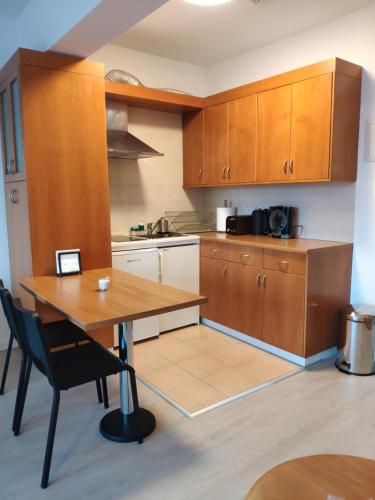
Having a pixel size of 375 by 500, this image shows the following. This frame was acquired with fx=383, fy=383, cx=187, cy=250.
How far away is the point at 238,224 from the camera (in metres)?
3.70

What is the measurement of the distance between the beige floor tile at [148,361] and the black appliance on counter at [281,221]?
4.92 feet

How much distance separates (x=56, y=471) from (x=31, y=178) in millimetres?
1800

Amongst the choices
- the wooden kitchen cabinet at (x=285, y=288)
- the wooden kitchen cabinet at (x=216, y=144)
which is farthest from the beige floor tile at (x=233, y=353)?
the wooden kitchen cabinet at (x=216, y=144)

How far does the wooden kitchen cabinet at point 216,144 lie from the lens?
3762 millimetres

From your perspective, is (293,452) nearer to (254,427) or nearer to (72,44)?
(254,427)

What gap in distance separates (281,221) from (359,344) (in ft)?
4.21

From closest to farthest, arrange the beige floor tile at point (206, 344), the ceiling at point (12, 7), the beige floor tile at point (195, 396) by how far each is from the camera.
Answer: the beige floor tile at point (195, 396) < the ceiling at point (12, 7) < the beige floor tile at point (206, 344)

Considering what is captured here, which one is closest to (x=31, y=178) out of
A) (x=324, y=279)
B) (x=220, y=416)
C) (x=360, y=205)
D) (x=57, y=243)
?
(x=57, y=243)

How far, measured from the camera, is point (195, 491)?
5.65ft

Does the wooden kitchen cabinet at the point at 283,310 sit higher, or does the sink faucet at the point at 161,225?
the sink faucet at the point at 161,225

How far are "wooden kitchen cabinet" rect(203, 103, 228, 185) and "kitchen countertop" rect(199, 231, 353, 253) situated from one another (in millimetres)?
623

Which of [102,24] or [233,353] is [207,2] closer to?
[102,24]

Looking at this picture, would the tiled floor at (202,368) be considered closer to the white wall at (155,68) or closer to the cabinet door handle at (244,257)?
the cabinet door handle at (244,257)

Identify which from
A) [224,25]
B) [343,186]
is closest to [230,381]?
[343,186]
